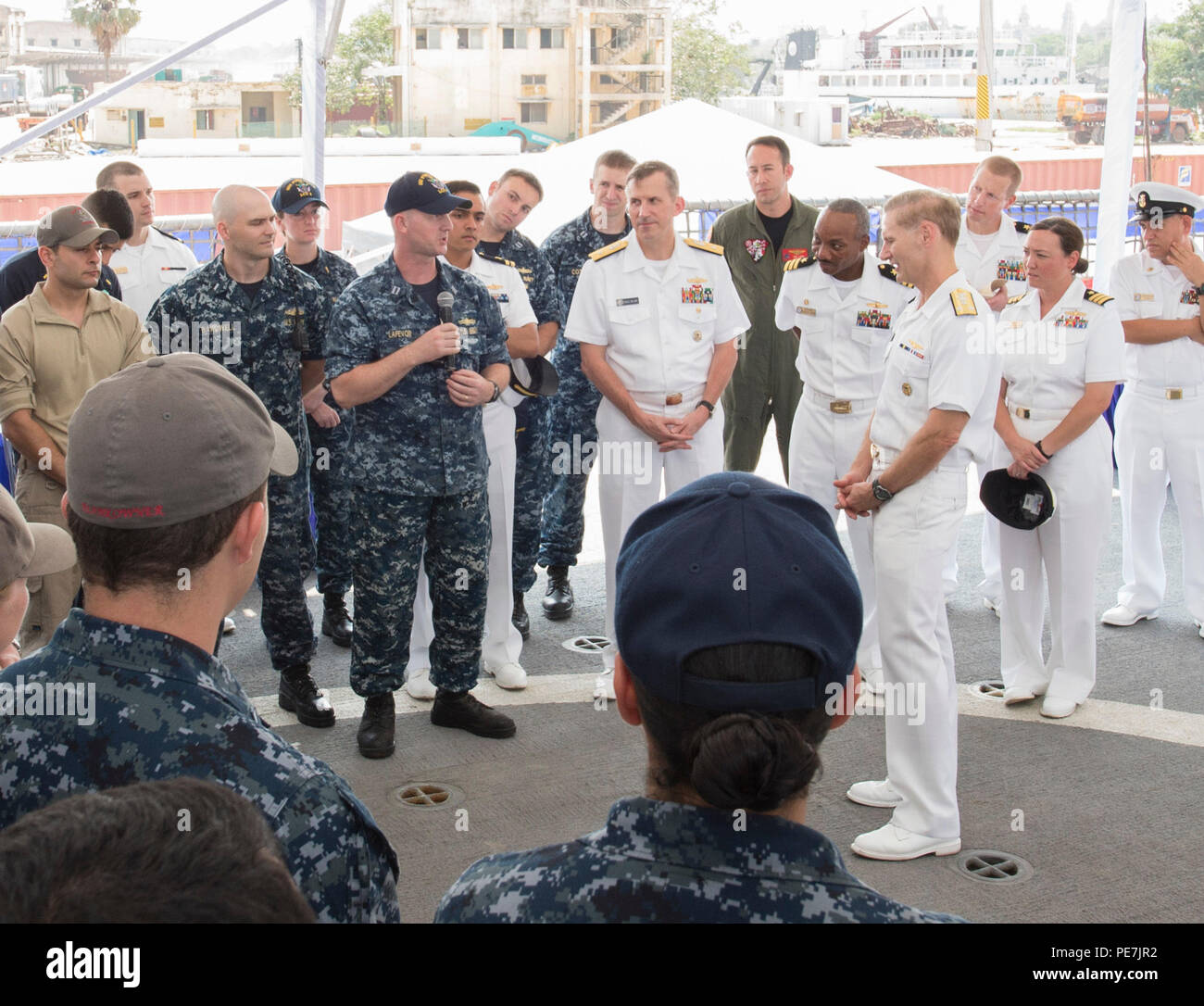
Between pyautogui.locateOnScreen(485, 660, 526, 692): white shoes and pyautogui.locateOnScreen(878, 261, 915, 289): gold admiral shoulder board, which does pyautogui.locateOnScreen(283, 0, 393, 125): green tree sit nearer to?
pyautogui.locateOnScreen(878, 261, 915, 289): gold admiral shoulder board

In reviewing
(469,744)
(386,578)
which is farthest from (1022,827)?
(386,578)

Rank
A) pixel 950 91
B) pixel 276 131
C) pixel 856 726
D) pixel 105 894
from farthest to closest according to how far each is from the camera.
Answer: pixel 950 91 → pixel 276 131 → pixel 856 726 → pixel 105 894

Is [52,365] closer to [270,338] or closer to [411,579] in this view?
[270,338]

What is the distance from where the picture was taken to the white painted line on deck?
4.49 metres

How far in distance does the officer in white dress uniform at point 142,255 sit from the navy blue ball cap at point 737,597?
5222 millimetres

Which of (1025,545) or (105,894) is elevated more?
(105,894)

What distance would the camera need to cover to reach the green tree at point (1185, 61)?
97.6 ft

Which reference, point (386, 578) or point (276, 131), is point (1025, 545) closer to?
point (386, 578)

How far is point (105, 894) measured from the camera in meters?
0.73

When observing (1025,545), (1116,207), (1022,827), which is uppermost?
(1116,207)

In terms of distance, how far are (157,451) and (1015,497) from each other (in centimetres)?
385

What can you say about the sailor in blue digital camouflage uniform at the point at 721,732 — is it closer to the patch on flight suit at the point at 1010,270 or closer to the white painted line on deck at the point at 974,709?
the white painted line on deck at the point at 974,709

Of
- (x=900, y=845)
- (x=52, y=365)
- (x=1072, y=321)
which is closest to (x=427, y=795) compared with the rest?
(x=900, y=845)

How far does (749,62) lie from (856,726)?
204 ft
